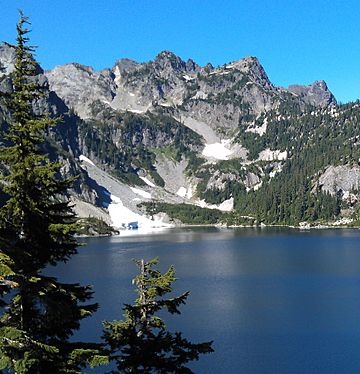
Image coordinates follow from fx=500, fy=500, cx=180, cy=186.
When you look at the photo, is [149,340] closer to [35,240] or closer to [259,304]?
[35,240]

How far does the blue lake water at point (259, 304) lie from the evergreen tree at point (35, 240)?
3323 centimetres

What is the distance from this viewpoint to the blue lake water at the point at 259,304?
50.5 m

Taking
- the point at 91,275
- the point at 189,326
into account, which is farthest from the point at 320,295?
the point at 91,275

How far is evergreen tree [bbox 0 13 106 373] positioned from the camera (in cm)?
1523

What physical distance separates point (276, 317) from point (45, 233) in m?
55.0

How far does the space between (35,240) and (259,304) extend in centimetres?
6181

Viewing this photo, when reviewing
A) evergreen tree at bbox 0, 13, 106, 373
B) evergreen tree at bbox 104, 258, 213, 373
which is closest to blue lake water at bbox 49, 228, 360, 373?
evergreen tree at bbox 104, 258, 213, 373

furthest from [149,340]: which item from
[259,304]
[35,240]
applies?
[259,304]

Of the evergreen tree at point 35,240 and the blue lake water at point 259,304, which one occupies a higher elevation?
the evergreen tree at point 35,240

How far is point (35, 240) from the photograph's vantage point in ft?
54.7

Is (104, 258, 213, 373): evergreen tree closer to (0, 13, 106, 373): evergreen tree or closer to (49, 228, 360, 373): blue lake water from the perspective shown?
(0, 13, 106, 373): evergreen tree

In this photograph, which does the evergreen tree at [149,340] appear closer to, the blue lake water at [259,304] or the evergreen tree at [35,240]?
the evergreen tree at [35,240]

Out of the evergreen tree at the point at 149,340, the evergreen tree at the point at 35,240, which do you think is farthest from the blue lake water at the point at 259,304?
the evergreen tree at the point at 35,240

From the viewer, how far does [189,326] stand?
61.3 m
